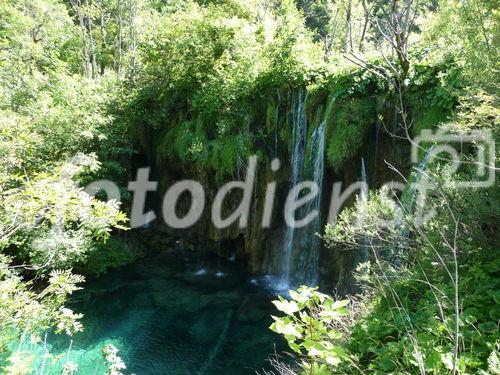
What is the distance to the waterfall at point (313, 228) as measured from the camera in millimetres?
10562

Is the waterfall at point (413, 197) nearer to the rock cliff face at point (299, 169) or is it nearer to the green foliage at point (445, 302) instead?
the green foliage at point (445, 302)

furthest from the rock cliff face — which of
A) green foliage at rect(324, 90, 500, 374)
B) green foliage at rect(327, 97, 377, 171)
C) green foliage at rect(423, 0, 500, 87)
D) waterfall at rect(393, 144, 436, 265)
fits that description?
green foliage at rect(324, 90, 500, 374)

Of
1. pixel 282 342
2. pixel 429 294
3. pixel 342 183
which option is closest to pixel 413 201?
pixel 429 294

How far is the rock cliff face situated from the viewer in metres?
9.50

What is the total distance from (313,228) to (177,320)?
15.3ft

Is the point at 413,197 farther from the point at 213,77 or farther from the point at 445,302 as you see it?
the point at 213,77

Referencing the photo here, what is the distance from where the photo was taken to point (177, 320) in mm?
10625

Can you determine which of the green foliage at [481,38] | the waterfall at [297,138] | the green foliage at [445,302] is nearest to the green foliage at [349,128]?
the waterfall at [297,138]

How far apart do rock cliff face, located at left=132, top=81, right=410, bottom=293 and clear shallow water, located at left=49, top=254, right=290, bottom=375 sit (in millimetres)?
1277

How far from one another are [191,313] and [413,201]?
23.3 feet

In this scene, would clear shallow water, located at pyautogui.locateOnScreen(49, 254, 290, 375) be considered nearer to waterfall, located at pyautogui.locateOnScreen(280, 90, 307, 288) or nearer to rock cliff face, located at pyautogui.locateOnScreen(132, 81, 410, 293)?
rock cliff face, located at pyautogui.locateOnScreen(132, 81, 410, 293)

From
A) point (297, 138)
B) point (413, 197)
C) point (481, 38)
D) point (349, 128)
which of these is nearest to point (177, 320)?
point (297, 138)

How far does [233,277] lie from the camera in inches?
522

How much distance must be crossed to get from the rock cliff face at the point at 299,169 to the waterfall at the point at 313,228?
29 millimetres
